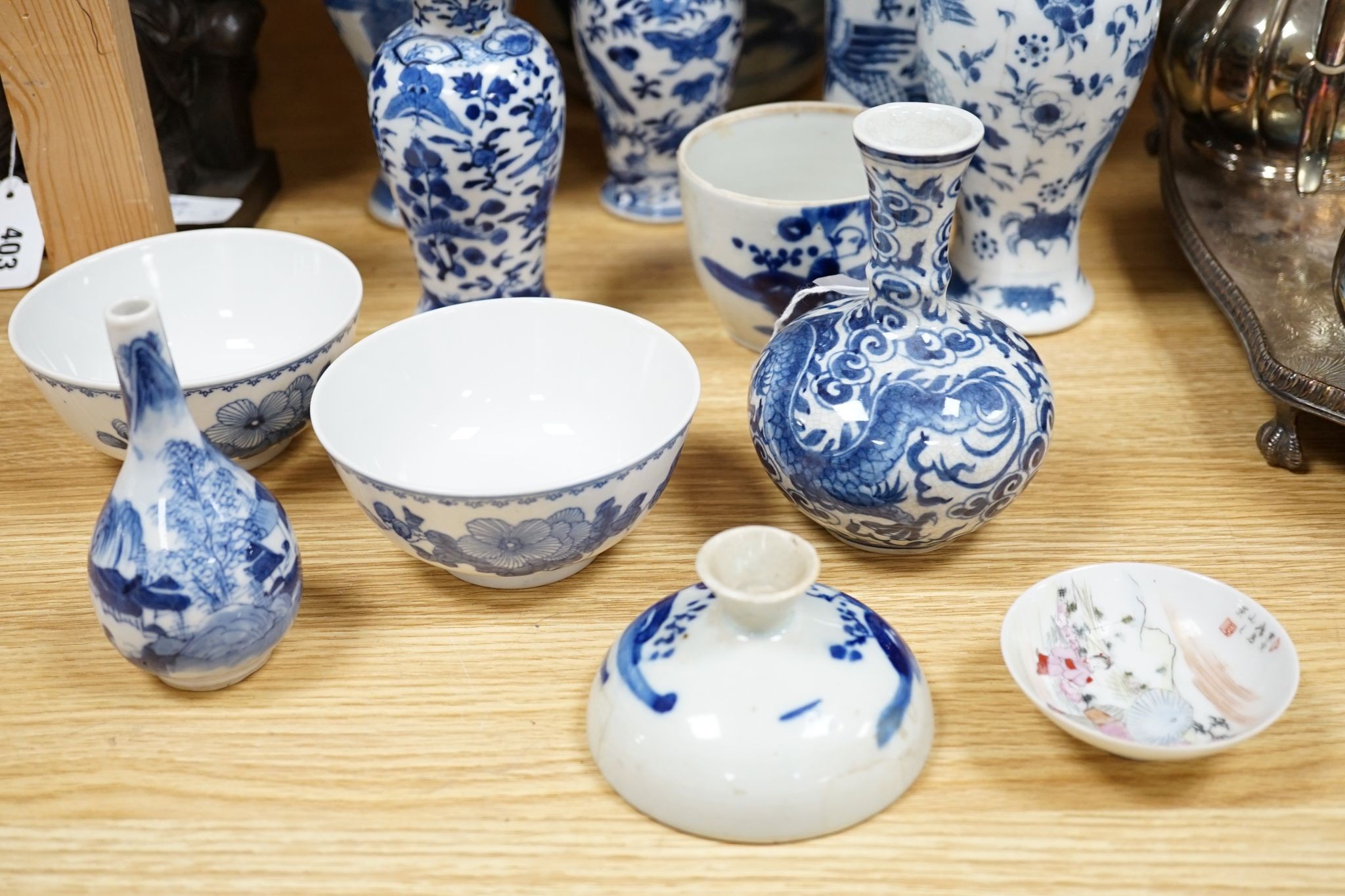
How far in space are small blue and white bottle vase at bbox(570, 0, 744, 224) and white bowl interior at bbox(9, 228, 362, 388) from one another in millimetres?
374

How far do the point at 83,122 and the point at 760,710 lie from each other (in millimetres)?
844

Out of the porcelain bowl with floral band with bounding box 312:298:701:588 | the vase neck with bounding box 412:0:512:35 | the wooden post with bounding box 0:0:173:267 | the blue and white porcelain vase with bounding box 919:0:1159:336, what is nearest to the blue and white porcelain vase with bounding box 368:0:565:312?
the vase neck with bounding box 412:0:512:35

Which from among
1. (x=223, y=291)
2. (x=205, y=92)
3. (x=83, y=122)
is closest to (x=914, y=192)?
(x=223, y=291)

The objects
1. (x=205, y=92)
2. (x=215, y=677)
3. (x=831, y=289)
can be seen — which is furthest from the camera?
(x=205, y=92)

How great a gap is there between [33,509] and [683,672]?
1.92ft

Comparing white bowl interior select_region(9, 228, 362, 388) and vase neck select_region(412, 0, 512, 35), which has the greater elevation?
vase neck select_region(412, 0, 512, 35)

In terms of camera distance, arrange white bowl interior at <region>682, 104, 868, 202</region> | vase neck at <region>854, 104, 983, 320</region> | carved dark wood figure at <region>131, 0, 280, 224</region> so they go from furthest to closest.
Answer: carved dark wood figure at <region>131, 0, 280, 224</region> < white bowl interior at <region>682, 104, 868, 202</region> < vase neck at <region>854, 104, 983, 320</region>

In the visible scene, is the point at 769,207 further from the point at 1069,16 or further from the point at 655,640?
the point at 655,640

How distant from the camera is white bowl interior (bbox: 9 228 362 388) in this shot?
3.68 ft

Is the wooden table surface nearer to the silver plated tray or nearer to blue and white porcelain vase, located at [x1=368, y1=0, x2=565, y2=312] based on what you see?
the silver plated tray

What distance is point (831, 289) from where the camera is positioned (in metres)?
1.00

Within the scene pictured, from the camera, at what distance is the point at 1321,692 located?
0.84 metres

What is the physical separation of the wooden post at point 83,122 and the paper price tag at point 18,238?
0.08 m

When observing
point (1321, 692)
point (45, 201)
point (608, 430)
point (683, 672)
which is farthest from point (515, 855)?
point (45, 201)
